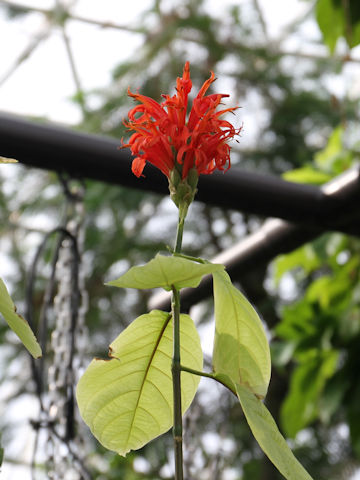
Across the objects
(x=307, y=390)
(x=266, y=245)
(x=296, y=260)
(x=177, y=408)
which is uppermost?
(x=177, y=408)

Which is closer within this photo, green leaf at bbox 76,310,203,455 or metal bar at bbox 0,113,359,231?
green leaf at bbox 76,310,203,455

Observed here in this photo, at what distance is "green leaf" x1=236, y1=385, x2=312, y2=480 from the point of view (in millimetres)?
190

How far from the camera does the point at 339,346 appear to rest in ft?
3.54

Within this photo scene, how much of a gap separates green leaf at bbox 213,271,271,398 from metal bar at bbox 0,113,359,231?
33cm

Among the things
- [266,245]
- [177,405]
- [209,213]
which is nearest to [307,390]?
[266,245]

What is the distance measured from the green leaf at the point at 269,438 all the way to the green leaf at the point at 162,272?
4 centimetres

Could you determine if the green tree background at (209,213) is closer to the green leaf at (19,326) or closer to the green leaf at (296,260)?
the green leaf at (296,260)

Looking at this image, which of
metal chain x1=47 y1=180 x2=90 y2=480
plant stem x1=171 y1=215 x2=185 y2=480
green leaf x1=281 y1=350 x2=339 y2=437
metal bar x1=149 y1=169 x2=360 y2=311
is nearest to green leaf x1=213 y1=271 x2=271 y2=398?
plant stem x1=171 y1=215 x2=185 y2=480

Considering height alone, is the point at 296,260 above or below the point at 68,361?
below

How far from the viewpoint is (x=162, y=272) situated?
0.21m

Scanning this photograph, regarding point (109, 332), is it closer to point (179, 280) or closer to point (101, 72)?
point (101, 72)

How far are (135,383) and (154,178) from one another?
→ 332mm

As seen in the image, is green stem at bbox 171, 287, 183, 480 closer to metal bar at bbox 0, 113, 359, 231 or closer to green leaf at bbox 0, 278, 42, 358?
green leaf at bbox 0, 278, 42, 358

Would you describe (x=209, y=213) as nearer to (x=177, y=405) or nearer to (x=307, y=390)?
(x=307, y=390)
